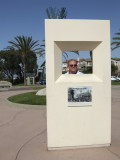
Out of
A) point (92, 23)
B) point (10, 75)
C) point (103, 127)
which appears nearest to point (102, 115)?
point (103, 127)

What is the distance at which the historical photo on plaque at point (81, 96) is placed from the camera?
9.69 feet

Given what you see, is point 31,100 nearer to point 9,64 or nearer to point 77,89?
point 77,89

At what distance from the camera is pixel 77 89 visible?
299 centimetres

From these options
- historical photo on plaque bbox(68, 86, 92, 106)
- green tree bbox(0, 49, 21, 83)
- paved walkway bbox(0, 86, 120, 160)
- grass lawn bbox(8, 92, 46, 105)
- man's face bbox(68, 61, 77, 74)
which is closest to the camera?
paved walkway bbox(0, 86, 120, 160)

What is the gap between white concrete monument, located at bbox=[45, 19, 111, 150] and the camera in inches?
113

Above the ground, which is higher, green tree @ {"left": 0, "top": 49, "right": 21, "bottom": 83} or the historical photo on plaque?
green tree @ {"left": 0, "top": 49, "right": 21, "bottom": 83}

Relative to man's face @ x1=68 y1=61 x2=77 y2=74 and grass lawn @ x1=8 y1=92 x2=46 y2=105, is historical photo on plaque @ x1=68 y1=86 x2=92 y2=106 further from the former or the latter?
grass lawn @ x1=8 y1=92 x2=46 y2=105

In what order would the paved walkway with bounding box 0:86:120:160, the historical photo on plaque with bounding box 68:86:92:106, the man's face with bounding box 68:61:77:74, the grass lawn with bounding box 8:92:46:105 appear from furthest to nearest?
the grass lawn with bounding box 8:92:46:105 < the man's face with bounding box 68:61:77:74 < the historical photo on plaque with bounding box 68:86:92:106 < the paved walkway with bounding box 0:86:120:160

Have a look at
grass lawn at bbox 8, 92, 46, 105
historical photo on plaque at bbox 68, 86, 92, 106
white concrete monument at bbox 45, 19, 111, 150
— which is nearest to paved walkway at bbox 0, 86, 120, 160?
white concrete monument at bbox 45, 19, 111, 150

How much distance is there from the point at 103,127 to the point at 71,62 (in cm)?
151

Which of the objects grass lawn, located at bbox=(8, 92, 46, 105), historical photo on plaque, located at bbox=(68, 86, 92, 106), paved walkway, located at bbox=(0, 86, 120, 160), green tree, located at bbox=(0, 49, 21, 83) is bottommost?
paved walkway, located at bbox=(0, 86, 120, 160)

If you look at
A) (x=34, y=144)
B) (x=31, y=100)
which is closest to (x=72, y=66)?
(x=34, y=144)

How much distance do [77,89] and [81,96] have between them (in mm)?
160

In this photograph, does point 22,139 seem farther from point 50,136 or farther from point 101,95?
point 101,95
